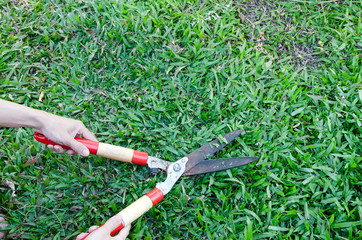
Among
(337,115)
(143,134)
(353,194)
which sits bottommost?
(353,194)

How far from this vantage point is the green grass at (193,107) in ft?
8.11

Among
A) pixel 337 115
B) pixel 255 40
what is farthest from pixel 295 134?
pixel 255 40

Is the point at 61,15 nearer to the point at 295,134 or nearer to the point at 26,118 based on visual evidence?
the point at 26,118

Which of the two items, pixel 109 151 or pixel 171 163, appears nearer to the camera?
pixel 109 151

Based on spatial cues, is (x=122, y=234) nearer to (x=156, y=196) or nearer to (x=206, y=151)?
(x=156, y=196)

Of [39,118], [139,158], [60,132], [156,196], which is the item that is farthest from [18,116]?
[156,196]

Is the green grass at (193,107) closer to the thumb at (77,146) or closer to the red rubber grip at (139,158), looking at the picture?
the red rubber grip at (139,158)

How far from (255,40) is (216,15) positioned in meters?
0.51

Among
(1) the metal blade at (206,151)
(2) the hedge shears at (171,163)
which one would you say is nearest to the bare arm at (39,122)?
(2) the hedge shears at (171,163)

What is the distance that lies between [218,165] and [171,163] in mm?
393

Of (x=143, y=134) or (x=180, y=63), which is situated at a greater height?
(x=180, y=63)

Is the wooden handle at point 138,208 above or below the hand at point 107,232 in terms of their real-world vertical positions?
below

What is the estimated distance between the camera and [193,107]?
2.86m

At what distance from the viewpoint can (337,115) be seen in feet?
9.22
